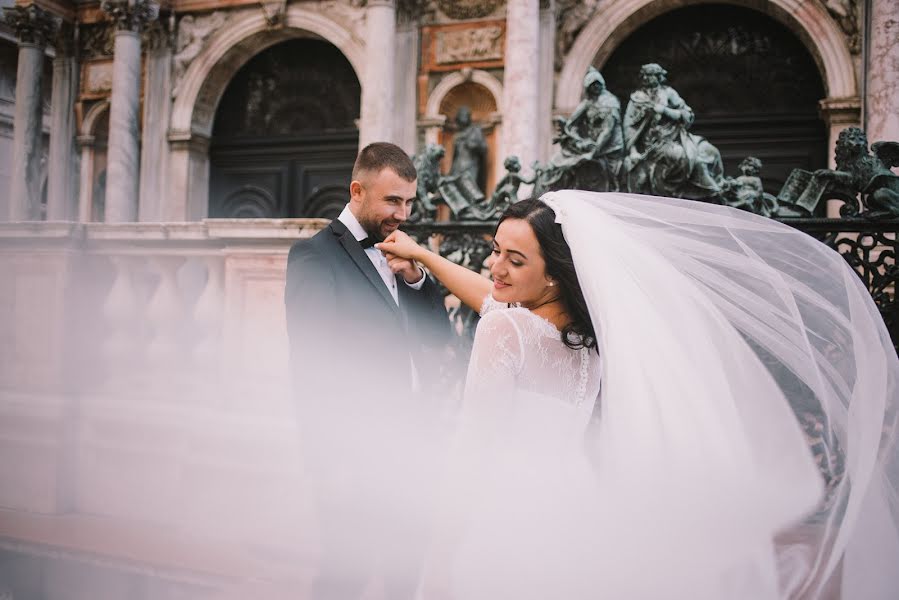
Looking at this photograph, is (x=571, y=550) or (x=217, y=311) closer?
(x=571, y=550)

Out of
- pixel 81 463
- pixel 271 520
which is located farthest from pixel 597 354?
pixel 81 463

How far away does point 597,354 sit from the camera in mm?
1939

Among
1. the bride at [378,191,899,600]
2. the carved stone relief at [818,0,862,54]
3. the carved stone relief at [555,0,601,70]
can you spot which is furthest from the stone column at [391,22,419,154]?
the bride at [378,191,899,600]

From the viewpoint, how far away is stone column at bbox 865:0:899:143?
8.59 m

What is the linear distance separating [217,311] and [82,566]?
143 centimetres

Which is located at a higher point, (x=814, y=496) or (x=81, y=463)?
(x=814, y=496)

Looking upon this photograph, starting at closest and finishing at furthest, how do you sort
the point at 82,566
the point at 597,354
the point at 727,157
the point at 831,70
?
the point at 597,354 → the point at 82,566 → the point at 831,70 → the point at 727,157

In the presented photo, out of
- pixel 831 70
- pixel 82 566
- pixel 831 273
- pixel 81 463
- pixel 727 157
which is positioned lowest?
pixel 82 566

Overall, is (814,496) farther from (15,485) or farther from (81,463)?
(15,485)

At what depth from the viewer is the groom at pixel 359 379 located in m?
2.20

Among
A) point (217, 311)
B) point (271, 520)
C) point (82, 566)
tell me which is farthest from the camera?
point (217, 311)

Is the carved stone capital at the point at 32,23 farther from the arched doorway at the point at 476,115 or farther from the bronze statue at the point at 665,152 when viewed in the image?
the bronze statue at the point at 665,152

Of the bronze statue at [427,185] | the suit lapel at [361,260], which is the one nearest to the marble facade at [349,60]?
the bronze statue at [427,185]

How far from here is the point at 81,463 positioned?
13.8 feet
